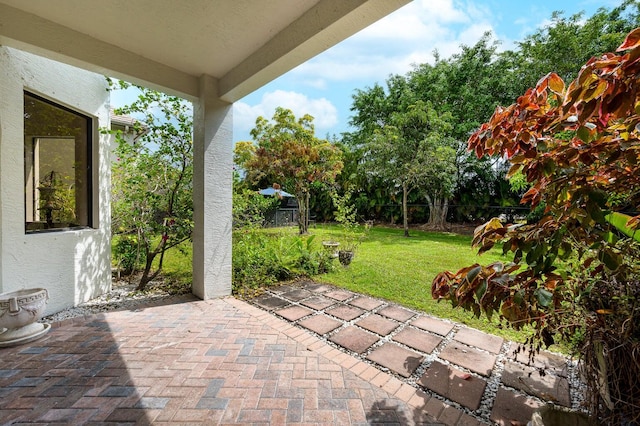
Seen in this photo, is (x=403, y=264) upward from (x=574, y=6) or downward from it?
downward

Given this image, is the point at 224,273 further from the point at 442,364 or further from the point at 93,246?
the point at 442,364

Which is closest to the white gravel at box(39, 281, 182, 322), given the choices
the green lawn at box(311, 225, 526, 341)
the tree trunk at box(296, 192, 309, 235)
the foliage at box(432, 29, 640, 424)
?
the green lawn at box(311, 225, 526, 341)

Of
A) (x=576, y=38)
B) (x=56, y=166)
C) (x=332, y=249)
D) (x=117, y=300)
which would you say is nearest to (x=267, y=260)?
(x=332, y=249)

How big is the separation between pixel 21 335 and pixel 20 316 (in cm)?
23

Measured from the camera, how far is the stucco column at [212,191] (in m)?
4.12

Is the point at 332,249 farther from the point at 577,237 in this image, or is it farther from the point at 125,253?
the point at 577,237

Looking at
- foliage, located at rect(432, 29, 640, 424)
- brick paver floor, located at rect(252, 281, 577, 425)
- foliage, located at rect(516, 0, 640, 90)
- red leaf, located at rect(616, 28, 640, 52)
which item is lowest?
brick paver floor, located at rect(252, 281, 577, 425)

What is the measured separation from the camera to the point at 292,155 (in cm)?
1098

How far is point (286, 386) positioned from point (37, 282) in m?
3.54

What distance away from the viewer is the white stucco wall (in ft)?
10.3

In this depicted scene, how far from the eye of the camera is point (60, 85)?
3.79 metres

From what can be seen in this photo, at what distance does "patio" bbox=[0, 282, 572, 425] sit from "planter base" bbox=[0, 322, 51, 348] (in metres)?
0.10

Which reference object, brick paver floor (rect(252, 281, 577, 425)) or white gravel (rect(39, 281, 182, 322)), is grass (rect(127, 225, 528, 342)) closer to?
brick paver floor (rect(252, 281, 577, 425))

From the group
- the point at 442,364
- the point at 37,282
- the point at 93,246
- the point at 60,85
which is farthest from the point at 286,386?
the point at 60,85
